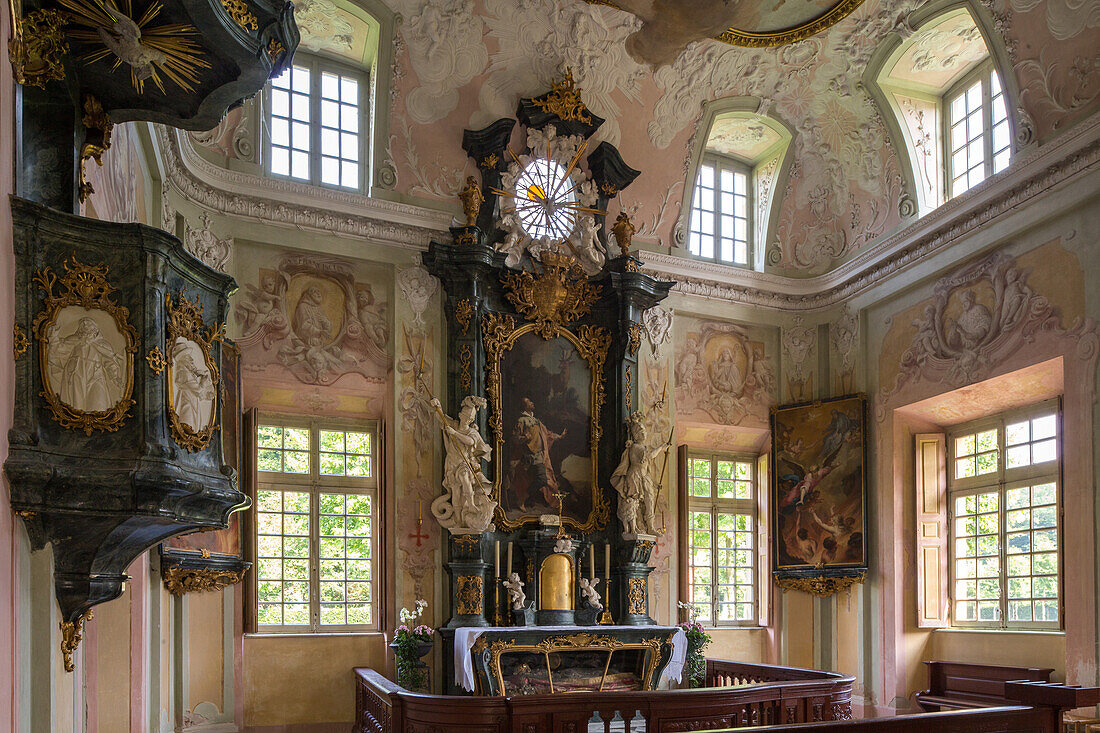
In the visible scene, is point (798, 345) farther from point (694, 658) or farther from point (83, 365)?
point (83, 365)

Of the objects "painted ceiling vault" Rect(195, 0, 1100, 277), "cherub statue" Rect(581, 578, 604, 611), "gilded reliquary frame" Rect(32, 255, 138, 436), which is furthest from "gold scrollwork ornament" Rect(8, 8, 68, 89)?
"cherub statue" Rect(581, 578, 604, 611)

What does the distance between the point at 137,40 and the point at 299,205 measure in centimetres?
704

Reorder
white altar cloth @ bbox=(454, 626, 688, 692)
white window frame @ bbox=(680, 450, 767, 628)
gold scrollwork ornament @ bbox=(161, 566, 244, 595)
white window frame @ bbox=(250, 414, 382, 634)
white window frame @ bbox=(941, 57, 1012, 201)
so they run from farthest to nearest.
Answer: white window frame @ bbox=(680, 450, 767, 628) < white window frame @ bbox=(941, 57, 1012, 201) < white window frame @ bbox=(250, 414, 382, 634) < white altar cloth @ bbox=(454, 626, 688, 692) < gold scrollwork ornament @ bbox=(161, 566, 244, 595)

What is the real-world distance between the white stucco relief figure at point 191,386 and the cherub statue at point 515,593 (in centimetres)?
704

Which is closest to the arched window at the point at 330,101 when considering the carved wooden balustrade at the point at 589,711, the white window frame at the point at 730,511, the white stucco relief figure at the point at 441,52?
the white stucco relief figure at the point at 441,52

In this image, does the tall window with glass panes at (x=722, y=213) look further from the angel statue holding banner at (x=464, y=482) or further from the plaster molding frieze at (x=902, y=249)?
the angel statue holding banner at (x=464, y=482)

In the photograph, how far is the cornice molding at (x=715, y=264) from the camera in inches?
424

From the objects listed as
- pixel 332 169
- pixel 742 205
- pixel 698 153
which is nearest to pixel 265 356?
pixel 332 169

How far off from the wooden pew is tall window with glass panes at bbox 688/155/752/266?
6.62 metres

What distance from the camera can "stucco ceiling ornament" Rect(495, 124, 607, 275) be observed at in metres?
13.2

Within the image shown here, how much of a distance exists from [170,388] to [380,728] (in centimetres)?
473

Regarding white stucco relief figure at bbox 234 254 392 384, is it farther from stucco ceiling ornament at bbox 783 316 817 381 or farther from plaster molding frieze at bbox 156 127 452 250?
stucco ceiling ornament at bbox 783 316 817 381

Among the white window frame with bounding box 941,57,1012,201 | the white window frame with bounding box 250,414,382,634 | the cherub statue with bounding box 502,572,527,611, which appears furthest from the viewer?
the white window frame with bounding box 941,57,1012,201

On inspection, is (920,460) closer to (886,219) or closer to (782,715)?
(886,219)
